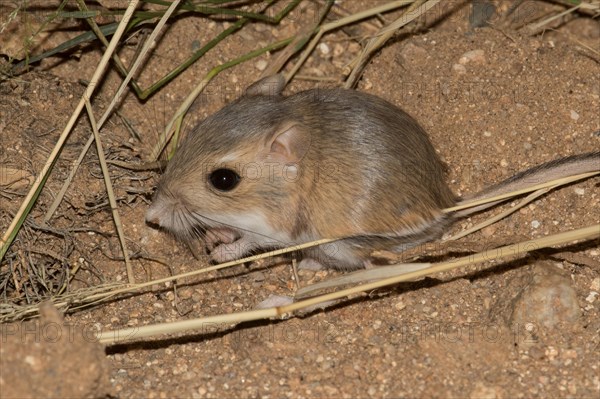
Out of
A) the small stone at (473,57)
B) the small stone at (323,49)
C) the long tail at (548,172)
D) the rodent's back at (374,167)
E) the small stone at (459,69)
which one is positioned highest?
the small stone at (323,49)

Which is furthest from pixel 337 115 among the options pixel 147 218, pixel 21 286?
pixel 21 286

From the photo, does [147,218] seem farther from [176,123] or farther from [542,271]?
[542,271]

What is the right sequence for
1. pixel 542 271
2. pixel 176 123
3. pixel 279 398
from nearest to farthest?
pixel 279 398 → pixel 542 271 → pixel 176 123

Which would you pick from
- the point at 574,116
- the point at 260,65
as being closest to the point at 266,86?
the point at 260,65

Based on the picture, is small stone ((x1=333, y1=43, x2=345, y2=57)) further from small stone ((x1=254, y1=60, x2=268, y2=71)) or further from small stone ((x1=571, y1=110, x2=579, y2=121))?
small stone ((x1=571, y1=110, x2=579, y2=121))

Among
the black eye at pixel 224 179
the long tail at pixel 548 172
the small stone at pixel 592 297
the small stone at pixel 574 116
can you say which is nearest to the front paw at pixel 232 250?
the black eye at pixel 224 179

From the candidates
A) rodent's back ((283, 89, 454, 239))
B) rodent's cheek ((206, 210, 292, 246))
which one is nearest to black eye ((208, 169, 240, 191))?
rodent's cheek ((206, 210, 292, 246))

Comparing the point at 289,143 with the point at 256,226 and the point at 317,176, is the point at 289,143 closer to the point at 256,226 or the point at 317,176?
the point at 317,176

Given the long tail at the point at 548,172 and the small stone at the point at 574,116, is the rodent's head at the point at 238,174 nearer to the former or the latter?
the long tail at the point at 548,172
